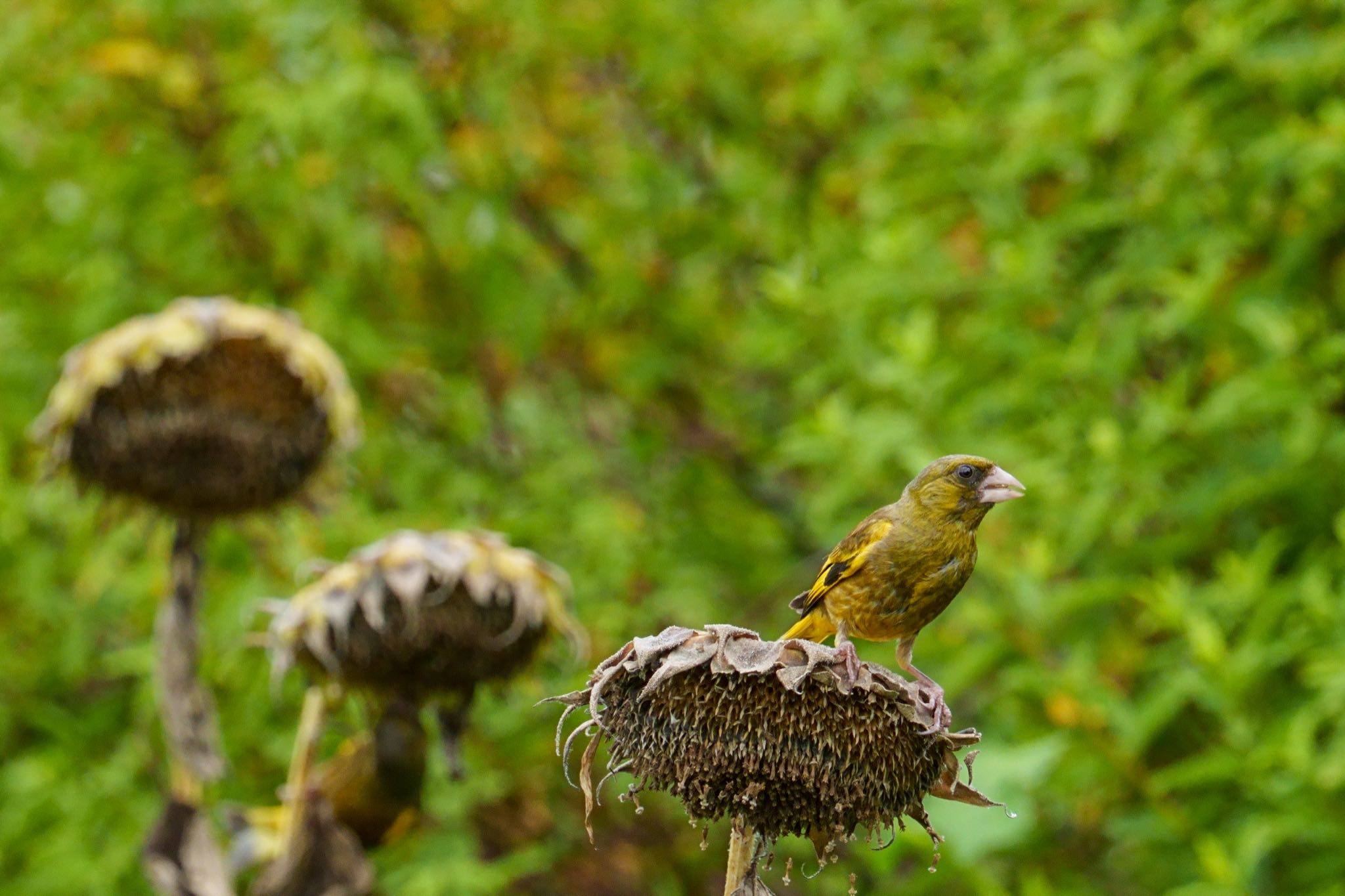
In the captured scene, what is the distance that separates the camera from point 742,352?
4191 mm

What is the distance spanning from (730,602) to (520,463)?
786 millimetres

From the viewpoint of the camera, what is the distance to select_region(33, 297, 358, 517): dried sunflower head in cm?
267

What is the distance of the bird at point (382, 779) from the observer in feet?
7.70

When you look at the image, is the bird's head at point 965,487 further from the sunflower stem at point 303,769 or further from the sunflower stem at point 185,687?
the sunflower stem at point 185,687

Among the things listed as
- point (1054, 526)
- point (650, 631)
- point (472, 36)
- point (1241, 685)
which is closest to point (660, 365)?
point (650, 631)

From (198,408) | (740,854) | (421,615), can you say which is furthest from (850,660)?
(198,408)

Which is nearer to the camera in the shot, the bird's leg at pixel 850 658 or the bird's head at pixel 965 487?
the bird's leg at pixel 850 658

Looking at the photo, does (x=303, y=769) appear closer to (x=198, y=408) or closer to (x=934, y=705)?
(x=198, y=408)

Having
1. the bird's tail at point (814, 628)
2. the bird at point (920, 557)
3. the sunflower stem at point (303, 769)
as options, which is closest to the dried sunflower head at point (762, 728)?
the bird at point (920, 557)

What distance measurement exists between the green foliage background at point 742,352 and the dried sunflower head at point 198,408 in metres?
0.38

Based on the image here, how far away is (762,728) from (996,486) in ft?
1.71

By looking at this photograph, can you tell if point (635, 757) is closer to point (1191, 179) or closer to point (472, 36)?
point (1191, 179)

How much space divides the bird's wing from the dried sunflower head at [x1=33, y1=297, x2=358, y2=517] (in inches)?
49.7

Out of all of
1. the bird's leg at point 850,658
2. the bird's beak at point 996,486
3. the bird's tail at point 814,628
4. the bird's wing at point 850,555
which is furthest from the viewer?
the bird's tail at point 814,628
